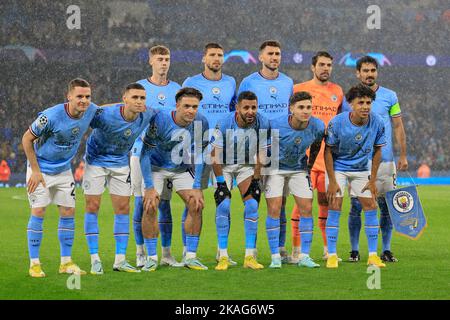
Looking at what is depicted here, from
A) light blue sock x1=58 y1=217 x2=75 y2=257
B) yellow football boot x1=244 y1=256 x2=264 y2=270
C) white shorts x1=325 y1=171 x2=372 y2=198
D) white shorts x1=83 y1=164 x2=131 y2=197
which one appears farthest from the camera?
white shorts x1=325 y1=171 x2=372 y2=198

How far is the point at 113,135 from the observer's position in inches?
329

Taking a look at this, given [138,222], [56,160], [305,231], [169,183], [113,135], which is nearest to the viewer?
[56,160]

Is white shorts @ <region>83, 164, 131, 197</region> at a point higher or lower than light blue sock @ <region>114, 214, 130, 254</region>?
higher

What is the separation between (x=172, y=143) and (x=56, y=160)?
3.75 ft

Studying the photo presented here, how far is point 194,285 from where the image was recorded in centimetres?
754

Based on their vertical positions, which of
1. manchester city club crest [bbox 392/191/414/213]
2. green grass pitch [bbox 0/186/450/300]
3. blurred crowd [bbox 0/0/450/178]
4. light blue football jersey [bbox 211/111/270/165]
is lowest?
green grass pitch [bbox 0/186/450/300]

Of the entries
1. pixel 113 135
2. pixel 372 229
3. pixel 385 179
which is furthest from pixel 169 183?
pixel 385 179

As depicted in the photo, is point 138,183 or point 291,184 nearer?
point 291,184

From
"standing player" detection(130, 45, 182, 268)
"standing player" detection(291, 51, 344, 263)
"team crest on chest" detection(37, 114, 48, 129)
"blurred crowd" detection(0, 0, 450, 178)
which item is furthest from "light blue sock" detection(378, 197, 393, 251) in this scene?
"blurred crowd" detection(0, 0, 450, 178)

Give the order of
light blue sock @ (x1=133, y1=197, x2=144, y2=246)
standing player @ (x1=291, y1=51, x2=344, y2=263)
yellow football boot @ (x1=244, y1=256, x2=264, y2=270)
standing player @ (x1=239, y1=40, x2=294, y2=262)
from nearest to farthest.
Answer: yellow football boot @ (x1=244, y1=256, x2=264, y2=270)
light blue sock @ (x1=133, y1=197, x2=144, y2=246)
standing player @ (x1=239, y1=40, x2=294, y2=262)
standing player @ (x1=291, y1=51, x2=344, y2=263)

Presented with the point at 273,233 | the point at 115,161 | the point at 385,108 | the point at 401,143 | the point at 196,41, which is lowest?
the point at 273,233

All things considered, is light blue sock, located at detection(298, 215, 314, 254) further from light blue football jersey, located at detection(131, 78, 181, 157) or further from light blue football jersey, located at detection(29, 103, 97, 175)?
light blue football jersey, located at detection(29, 103, 97, 175)

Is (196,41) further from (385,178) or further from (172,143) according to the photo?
(172,143)

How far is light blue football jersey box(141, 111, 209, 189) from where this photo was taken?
855 cm
